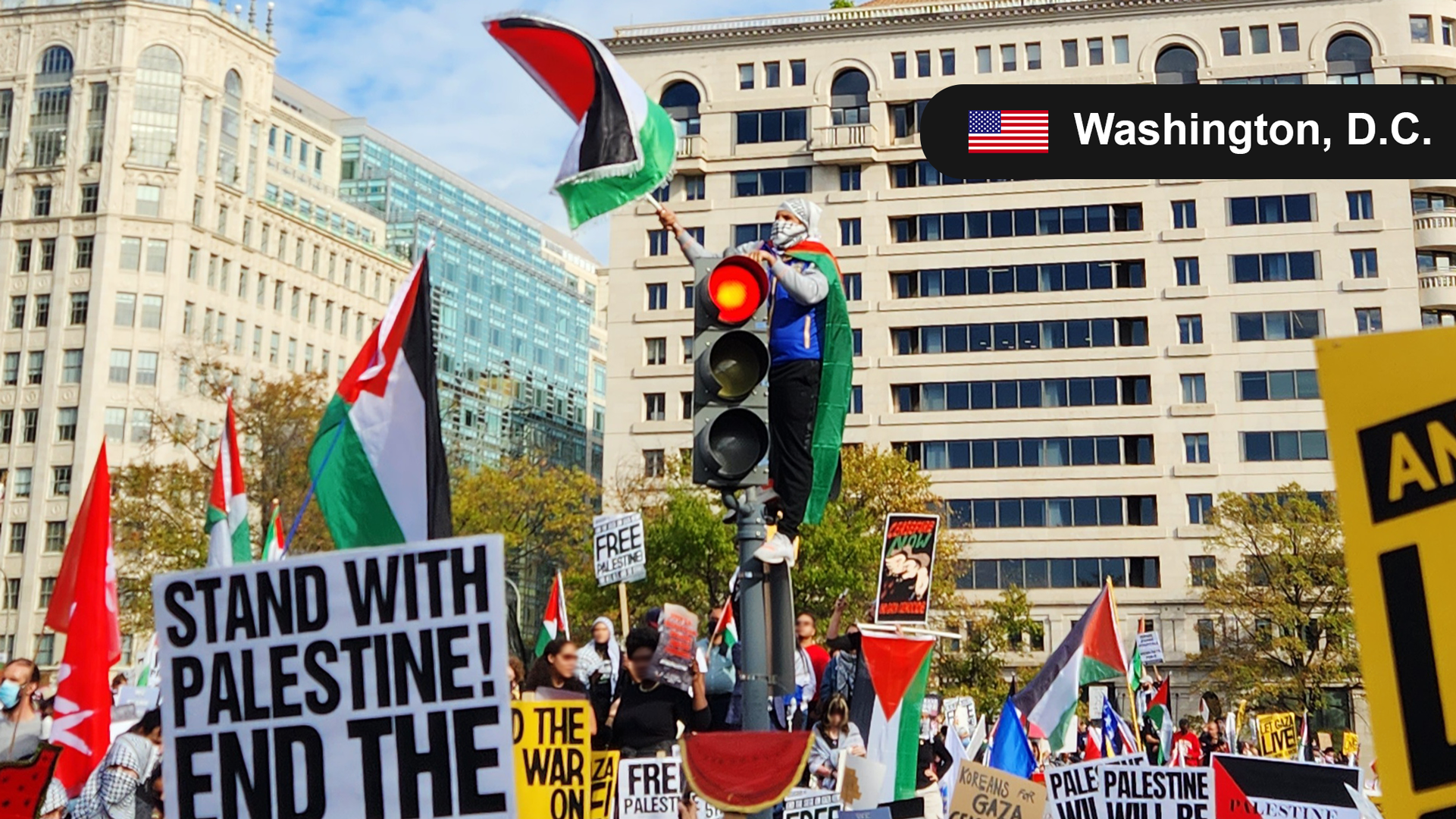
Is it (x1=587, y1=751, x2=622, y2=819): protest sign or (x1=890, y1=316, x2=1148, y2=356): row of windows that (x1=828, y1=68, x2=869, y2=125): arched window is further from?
(x1=587, y1=751, x2=622, y2=819): protest sign

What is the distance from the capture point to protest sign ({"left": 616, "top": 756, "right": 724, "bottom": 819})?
9.52m

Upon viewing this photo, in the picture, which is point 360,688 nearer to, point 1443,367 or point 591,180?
point 1443,367

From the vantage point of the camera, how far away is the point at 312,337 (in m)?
97.4

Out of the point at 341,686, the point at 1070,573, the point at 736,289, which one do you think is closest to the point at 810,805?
the point at 736,289

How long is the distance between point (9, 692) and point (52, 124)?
82.9m

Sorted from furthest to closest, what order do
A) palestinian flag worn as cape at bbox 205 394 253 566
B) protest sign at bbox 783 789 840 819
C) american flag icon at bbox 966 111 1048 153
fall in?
1. american flag icon at bbox 966 111 1048 153
2. palestinian flag worn as cape at bbox 205 394 253 566
3. protest sign at bbox 783 789 840 819

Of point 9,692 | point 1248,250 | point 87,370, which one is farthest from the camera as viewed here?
point 87,370

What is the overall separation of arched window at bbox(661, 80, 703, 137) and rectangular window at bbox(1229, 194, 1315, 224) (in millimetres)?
22932

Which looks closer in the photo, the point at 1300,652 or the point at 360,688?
the point at 360,688

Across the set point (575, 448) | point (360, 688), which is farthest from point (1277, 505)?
point (575, 448)

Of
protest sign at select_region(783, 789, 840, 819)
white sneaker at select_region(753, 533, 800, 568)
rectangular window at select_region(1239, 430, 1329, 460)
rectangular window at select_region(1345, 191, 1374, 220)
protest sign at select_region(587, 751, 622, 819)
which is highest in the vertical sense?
rectangular window at select_region(1345, 191, 1374, 220)

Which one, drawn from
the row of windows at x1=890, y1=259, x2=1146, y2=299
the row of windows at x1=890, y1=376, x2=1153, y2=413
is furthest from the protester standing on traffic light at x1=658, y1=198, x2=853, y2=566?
the row of windows at x1=890, y1=259, x2=1146, y2=299

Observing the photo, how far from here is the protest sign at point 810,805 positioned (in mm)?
9086

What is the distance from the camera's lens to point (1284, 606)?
53.1 m
